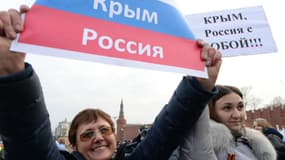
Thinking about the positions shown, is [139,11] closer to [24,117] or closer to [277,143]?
[24,117]

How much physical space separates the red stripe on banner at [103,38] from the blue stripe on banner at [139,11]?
0.03 m

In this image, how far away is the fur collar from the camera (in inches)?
69.6

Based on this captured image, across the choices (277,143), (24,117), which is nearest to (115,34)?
(24,117)

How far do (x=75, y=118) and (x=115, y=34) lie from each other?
748 millimetres

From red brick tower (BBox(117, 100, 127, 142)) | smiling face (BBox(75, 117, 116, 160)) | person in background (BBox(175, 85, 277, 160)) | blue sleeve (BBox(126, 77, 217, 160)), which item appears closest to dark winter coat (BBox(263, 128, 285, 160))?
person in background (BBox(175, 85, 277, 160))

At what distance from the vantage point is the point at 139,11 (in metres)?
1.37

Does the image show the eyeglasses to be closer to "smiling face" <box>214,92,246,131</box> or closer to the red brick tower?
"smiling face" <box>214,92,246,131</box>

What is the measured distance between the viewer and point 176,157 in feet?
5.09

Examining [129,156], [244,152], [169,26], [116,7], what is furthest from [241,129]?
[116,7]

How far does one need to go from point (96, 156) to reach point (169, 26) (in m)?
0.79

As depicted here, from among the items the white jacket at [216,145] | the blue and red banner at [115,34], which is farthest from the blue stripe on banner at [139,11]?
the white jacket at [216,145]

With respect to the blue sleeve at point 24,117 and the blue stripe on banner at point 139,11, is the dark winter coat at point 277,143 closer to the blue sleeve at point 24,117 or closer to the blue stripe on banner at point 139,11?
the blue stripe on banner at point 139,11

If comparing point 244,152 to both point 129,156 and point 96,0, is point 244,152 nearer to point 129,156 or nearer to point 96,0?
point 129,156

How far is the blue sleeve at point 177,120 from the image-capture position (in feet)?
4.79
